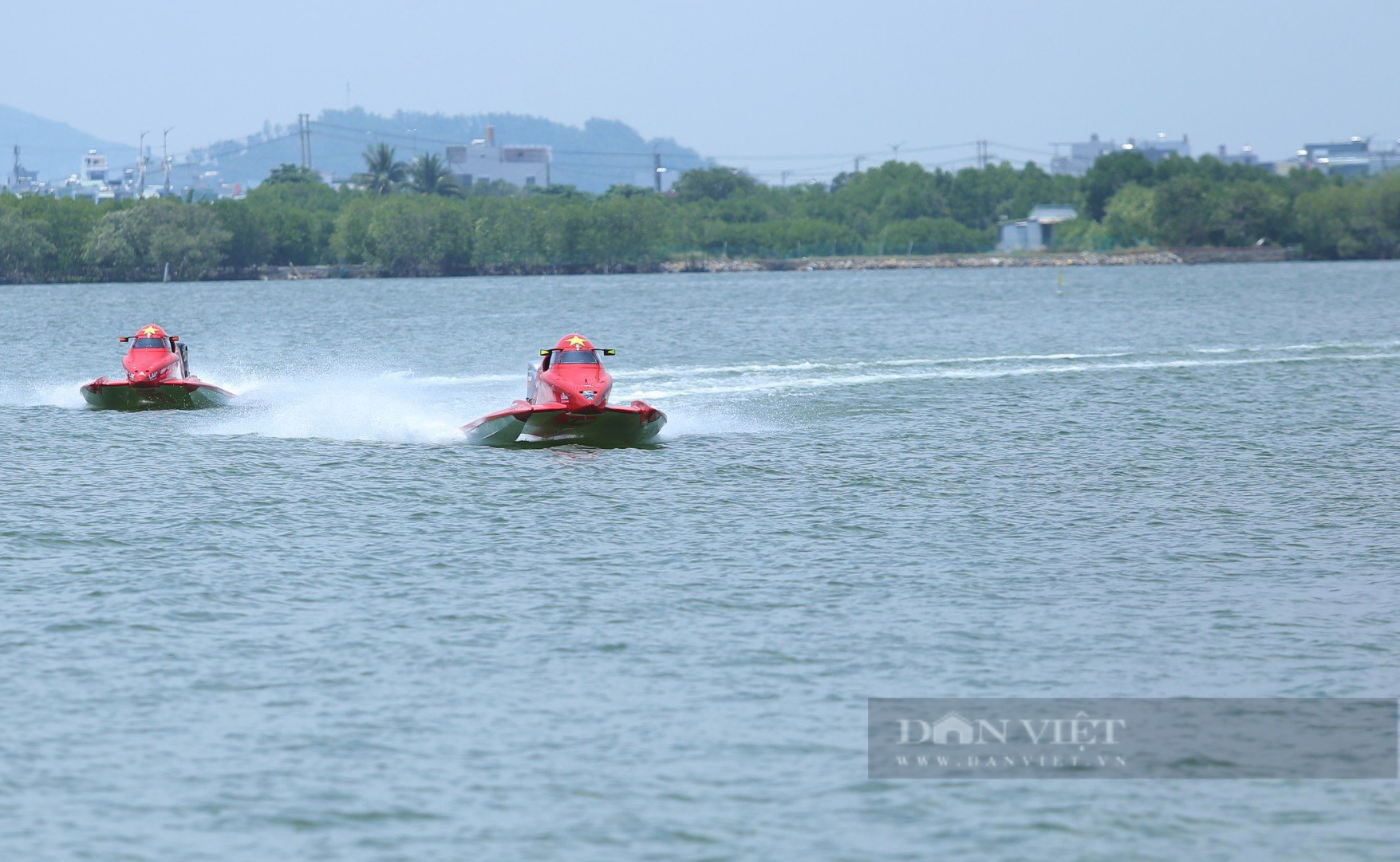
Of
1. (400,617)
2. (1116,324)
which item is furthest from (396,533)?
(1116,324)

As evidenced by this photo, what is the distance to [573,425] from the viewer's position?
3894 centimetres

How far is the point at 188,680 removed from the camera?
19875 millimetres

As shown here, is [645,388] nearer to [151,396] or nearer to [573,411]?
[151,396]

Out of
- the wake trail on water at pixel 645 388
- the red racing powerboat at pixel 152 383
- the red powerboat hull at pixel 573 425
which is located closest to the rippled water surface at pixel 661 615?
the wake trail on water at pixel 645 388

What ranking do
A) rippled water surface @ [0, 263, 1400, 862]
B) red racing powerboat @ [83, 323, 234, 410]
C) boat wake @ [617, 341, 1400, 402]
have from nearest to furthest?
rippled water surface @ [0, 263, 1400, 862], red racing powerboat @ [83, 323, 234, 410], boat wake @ [617, 341, 1400, 402]

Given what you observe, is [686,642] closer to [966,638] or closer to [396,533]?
[966,638]

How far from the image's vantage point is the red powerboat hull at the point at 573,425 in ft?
127

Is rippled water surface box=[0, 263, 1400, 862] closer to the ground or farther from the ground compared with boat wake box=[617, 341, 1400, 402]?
closer to the ground

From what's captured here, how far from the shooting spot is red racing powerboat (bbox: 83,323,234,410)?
156 ft

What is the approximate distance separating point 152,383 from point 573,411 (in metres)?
15.1

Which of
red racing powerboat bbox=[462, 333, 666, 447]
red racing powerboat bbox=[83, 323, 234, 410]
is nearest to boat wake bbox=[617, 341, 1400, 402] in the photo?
red racing powerboat bbox=[83, 323, 234, 410]

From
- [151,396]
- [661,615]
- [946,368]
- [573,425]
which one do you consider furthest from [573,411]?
[946,368]

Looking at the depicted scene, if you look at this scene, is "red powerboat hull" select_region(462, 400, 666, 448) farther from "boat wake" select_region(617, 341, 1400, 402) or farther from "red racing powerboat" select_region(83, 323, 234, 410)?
"boat wake" select_region(617, 341, 1400, 402)

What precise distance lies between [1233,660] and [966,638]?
315cm
